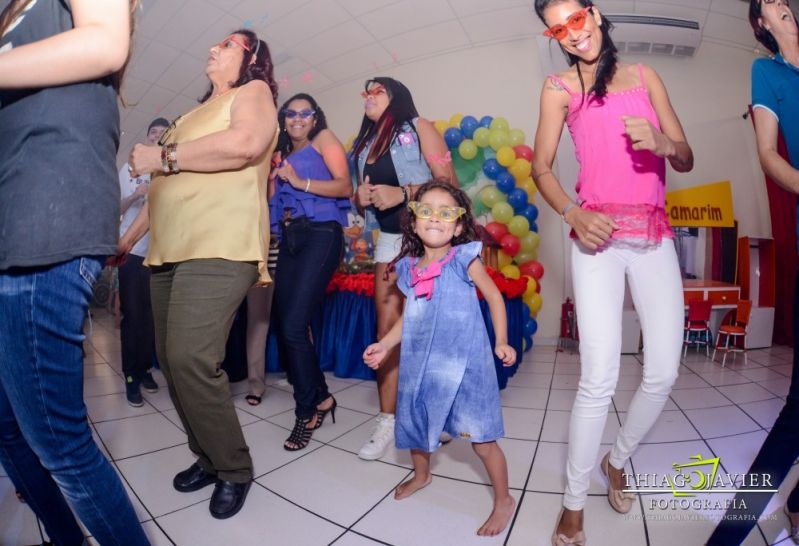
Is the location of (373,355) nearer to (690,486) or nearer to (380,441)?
(380,441)

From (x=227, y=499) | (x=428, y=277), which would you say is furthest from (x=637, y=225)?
(x=227, y=499)

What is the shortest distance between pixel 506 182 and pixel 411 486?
9.23 ft

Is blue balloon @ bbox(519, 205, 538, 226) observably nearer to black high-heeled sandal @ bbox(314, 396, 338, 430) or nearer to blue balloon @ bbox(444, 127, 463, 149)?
blue balloon @ bbox(444, 127, 463, 149)

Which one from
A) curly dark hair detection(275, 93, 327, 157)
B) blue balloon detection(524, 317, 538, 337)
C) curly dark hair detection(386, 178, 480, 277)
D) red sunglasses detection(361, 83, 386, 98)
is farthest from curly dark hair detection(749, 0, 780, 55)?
blue balloon detection(524, 317, 538, 337)

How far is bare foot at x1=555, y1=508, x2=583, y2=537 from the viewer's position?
39.7 inches

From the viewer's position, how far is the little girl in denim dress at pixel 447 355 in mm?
1119

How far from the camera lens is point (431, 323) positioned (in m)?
1.19

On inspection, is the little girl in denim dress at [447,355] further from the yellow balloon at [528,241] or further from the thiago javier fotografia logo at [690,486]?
the yellow balloon at [528,241]

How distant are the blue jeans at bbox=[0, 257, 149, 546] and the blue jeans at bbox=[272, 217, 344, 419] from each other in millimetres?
844

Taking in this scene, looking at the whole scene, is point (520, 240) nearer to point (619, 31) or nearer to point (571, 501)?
point (619, 31)

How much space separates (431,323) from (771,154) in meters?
0.94

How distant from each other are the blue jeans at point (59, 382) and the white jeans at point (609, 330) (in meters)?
1.04

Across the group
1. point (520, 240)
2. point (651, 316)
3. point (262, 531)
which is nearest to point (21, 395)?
point (262, 531)

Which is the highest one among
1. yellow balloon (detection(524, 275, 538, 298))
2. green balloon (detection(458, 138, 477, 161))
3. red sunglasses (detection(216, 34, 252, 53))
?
green balloon (detection(458, 138, 477, 161))
